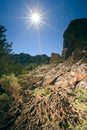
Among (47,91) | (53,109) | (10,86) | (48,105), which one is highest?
(10,86)

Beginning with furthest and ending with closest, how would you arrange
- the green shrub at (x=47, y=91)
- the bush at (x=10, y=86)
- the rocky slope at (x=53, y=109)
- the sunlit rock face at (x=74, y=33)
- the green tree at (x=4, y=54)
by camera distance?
the sunlit rock face at (x=74, y=33) < the green tree at (x=4, y=54) < the bush at (x=10, y=86) < the green shrub at (x=47, y=91) < the rocky slope at (x=53, y=109)

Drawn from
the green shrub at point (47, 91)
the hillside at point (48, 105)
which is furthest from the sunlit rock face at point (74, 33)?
the green shrub at point (47, 91)

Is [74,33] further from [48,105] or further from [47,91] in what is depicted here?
[48,105]

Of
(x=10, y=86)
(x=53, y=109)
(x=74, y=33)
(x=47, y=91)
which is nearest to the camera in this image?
(x=53, y=109)

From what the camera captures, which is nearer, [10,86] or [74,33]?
[10,86]

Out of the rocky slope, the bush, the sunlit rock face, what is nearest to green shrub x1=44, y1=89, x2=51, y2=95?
the rocky slope

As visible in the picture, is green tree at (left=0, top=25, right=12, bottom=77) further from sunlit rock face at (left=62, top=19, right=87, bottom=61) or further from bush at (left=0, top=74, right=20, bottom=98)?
sunlit rock face at (left=62, top=19, right=87, bottom=61)

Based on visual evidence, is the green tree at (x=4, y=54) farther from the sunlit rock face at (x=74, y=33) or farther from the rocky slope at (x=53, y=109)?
the sunlit rock face at (x=74, y=33)

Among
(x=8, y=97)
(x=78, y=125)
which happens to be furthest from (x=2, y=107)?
(x=78, y=125)

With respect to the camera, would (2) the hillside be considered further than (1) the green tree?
No

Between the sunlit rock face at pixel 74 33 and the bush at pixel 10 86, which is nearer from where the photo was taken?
the bush at pixel 10 86

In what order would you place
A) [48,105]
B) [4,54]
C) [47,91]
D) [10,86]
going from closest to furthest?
[48,105]
[47,91]
[10,86]
[4,54]

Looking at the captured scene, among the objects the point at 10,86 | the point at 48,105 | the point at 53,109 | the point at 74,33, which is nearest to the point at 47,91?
the point at 48,105

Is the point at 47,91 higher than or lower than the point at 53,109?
higher
